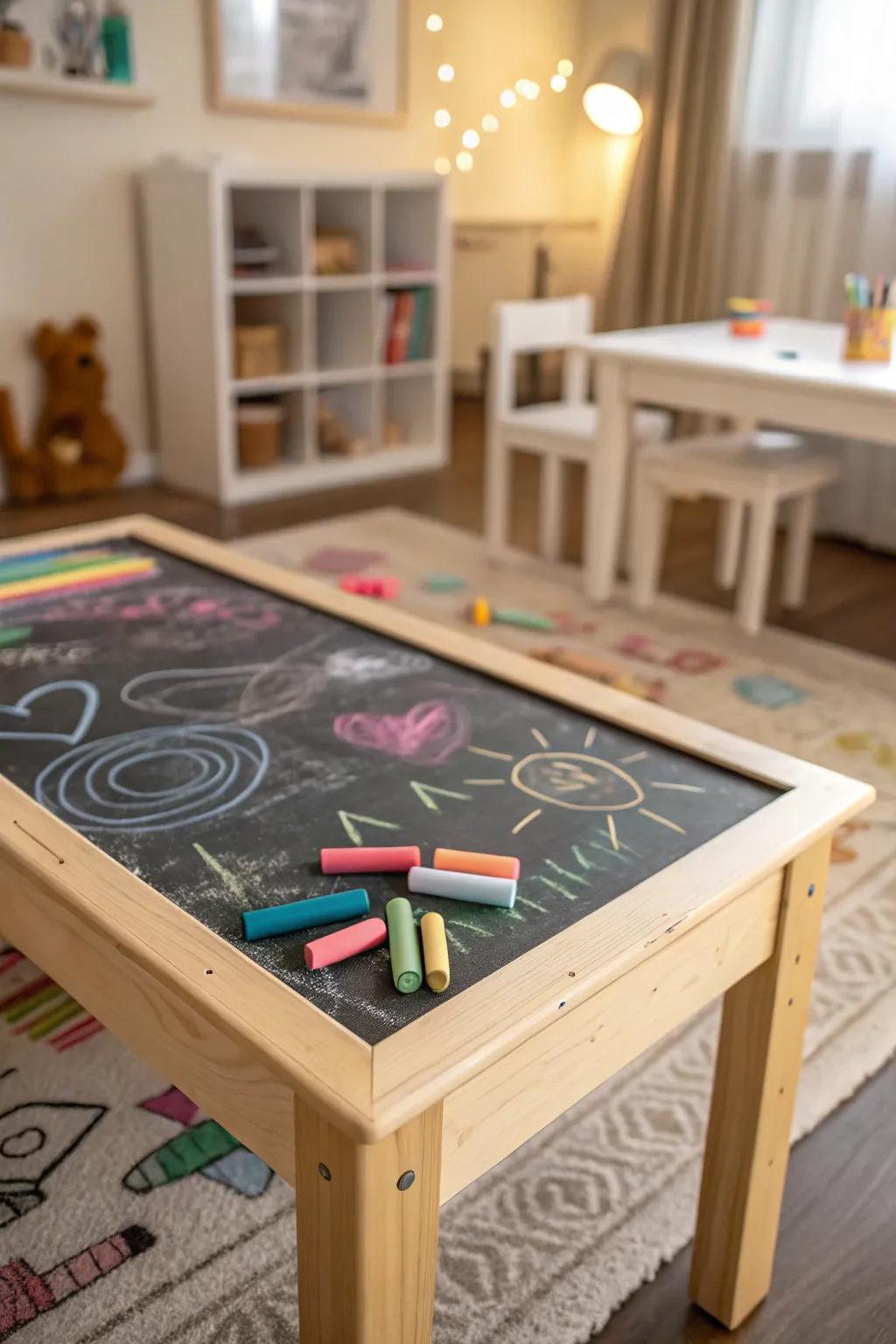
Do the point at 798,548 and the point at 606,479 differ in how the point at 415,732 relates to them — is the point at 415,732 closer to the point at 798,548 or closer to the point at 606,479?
the point at 606,479

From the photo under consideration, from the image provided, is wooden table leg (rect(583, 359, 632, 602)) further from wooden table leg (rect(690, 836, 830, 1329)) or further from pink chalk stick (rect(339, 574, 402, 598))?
wooden table leg (rect(690, 836, 830, 1329))

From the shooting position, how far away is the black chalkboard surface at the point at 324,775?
909 millimetres

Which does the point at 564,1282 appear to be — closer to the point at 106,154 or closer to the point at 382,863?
the point at 382,863

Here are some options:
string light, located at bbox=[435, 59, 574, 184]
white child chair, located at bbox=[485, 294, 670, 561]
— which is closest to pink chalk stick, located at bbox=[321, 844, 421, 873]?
white child chair, located at bbox=[485, 294, 670, 561]

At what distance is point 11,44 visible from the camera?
10.7ft

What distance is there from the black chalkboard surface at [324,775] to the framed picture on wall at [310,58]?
3015mm

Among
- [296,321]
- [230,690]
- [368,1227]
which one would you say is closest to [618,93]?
[296,321]

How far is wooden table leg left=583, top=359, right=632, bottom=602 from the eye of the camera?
9.25ft

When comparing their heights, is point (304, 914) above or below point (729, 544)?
above

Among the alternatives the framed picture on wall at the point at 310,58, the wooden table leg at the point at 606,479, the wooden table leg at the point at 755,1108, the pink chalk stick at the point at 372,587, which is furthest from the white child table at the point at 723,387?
the framed picture on wall at the point at 310,58

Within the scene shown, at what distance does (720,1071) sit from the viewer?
1.09m

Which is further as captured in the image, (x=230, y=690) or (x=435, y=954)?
(x=230, y=690)

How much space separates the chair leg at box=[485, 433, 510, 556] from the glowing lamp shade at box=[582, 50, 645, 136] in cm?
163

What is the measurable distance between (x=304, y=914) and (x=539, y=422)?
2.49m
